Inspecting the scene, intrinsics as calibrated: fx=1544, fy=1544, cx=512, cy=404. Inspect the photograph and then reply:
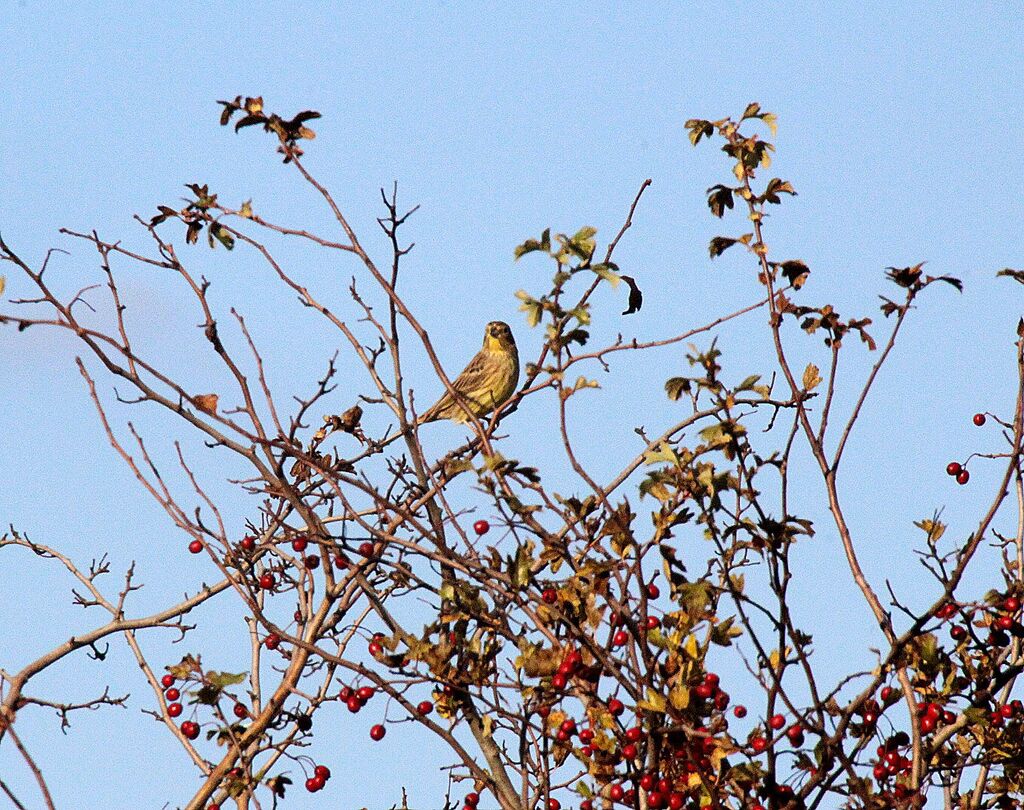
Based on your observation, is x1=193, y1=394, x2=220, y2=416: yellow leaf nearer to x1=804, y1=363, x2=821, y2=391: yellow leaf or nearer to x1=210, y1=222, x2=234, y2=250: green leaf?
x1=210, y1=222, x2=234, y2=250: green leaf

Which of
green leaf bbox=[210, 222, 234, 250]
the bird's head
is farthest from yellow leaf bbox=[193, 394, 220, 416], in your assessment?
the bird's head

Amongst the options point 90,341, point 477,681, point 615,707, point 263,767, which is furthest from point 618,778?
point 90,341

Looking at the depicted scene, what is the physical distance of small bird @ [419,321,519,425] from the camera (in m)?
12.9

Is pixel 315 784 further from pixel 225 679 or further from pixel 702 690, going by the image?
pixel 702 690

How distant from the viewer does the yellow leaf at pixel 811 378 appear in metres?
6.05

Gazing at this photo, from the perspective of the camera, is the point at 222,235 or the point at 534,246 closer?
the point at 534,246

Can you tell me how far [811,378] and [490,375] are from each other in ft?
26.1

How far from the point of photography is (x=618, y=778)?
545 cm

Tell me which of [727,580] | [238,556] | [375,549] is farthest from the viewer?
[238,556]

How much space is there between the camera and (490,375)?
1390 centimetres

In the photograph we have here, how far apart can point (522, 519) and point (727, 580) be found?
799 millimetres

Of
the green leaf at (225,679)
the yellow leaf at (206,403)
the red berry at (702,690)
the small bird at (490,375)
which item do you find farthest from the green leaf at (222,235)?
the small bird at (490,375)

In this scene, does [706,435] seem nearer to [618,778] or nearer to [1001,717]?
[618,778]

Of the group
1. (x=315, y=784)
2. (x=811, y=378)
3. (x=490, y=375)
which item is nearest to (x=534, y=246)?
(x=811, y=378)
